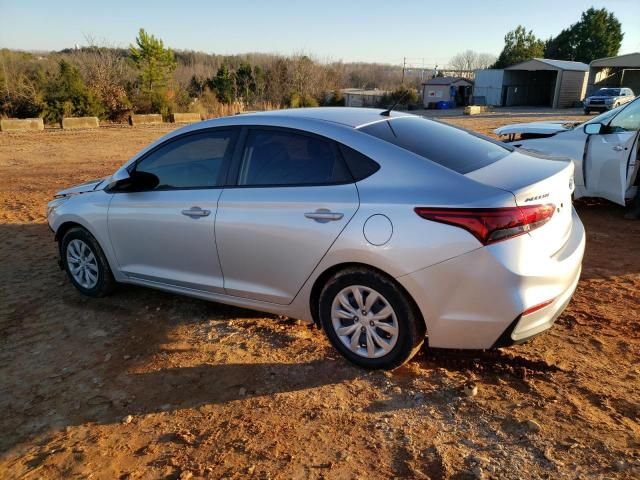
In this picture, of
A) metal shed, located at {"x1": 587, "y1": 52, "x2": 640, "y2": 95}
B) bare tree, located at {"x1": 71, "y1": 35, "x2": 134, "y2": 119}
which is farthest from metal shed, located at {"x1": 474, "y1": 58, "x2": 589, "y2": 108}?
bare tree, located at {"x1": 71, "y1": 35, "x2": 134, "y2": 119}

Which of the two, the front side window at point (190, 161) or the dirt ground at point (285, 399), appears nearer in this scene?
the dirt ground at point (285, 399)

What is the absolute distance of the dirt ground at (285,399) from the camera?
260 cm

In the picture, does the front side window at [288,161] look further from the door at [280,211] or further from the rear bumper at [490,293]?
the rear bumper at [490,293]

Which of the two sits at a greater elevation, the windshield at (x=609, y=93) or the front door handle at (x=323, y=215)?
the windshield at (x=609, y=93)

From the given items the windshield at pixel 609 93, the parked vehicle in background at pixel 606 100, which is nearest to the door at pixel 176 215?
the parked vehicle in background at pixel 606 100

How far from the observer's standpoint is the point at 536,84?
159ft

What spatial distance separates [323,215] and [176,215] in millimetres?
1381

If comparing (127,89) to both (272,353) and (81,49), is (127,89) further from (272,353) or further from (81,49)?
(272,353)

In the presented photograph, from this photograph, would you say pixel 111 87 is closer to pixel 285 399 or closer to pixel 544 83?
pixel 285 399

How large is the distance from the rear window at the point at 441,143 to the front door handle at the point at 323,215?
619 mm

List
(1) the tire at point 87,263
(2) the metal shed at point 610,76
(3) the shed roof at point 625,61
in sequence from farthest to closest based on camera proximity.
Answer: (2) the metal shed at point 610,76
(3) the shed roof at point 625,61
(1) the tire at point 87,263

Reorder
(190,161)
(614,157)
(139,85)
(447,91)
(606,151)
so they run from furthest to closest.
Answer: (447,91), (139,85), (606,151), (614,157), (190,161)

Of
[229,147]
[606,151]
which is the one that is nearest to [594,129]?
[606,151]

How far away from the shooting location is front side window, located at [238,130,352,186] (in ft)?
11.0
